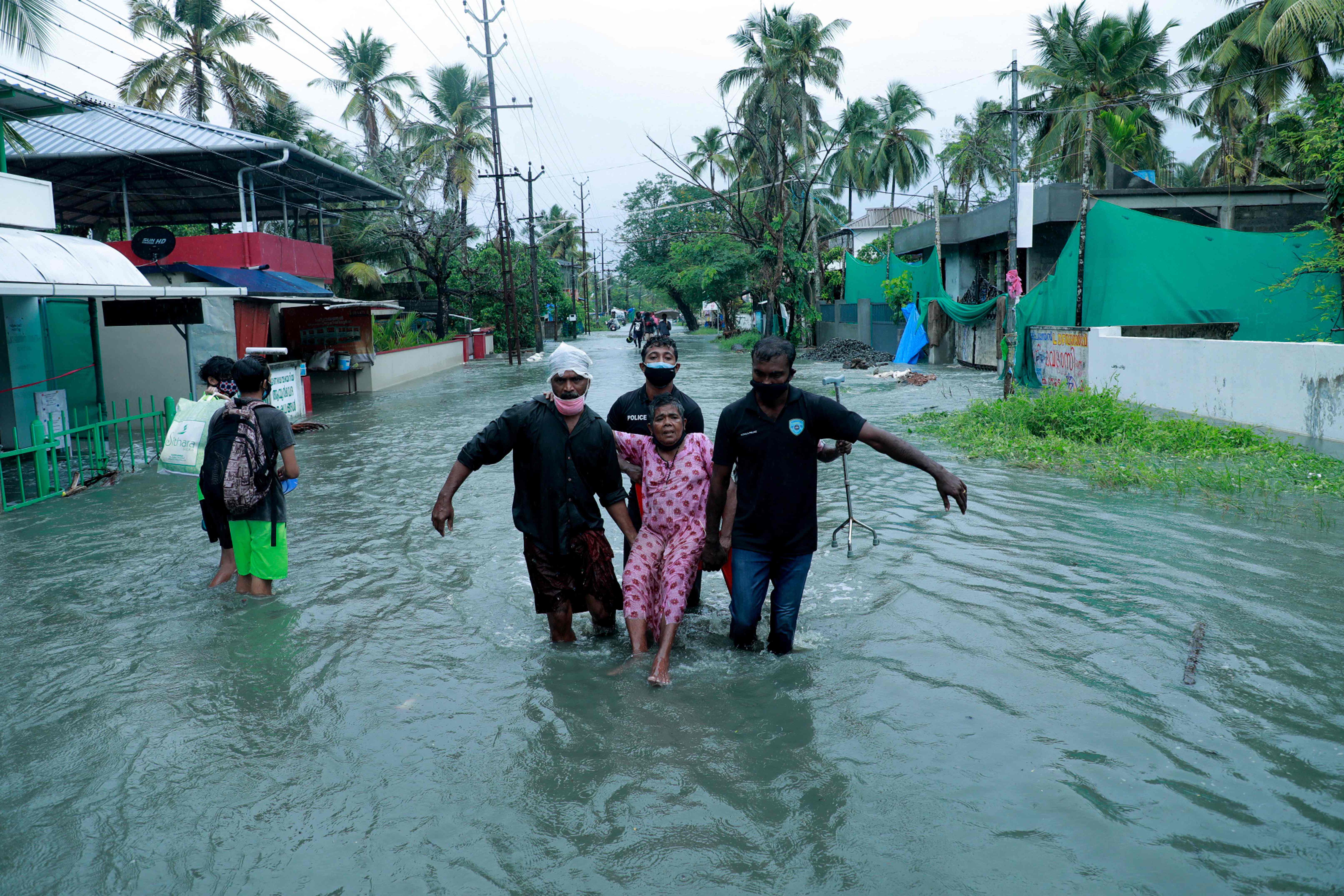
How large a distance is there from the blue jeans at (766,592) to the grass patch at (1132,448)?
5.32 metres

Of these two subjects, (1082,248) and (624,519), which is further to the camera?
(1082,248)

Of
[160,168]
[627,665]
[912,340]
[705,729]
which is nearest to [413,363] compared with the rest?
[160,168]

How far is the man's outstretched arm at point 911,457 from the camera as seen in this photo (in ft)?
15.1

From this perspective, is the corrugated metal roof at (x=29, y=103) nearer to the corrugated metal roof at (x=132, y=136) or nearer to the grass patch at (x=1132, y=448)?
the corrugated metal roof at (x=132, y=136)

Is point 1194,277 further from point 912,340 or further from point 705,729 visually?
point 705,729

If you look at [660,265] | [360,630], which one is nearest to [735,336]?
[660,265]

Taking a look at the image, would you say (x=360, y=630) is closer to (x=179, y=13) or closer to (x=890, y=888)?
(x=890, y=888)

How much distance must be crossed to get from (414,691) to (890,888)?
2728mm

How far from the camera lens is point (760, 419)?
4828 millimetres

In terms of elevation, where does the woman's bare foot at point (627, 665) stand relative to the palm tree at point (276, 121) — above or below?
below

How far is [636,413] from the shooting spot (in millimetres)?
5938

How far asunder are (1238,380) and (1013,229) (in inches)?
330

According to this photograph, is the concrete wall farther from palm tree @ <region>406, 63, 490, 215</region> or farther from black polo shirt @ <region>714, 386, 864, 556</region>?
black polo shirt @ <region>714, 386, 864, 556</region>

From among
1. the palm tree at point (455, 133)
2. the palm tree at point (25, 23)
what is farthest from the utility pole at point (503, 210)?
the palm tree at point (25, 23)
